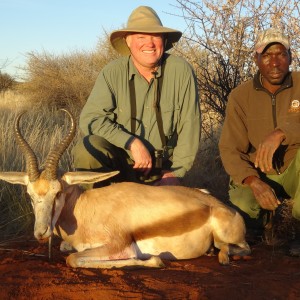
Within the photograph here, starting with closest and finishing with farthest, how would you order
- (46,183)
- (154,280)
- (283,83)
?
1. (154,280)
2. (46,183)
3. (283,83)

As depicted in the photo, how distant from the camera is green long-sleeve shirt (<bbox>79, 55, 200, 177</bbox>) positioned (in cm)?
580

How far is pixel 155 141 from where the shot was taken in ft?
19.4

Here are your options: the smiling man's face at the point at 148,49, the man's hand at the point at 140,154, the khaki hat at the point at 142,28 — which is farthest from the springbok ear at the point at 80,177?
the khaki hat at the point at 142,28

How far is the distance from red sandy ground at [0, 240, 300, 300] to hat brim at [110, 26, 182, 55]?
8.56 ft

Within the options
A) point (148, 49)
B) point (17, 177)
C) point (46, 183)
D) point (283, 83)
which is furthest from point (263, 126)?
point (17, 177)

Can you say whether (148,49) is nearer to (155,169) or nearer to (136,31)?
(136,31)

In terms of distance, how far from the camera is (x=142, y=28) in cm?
571

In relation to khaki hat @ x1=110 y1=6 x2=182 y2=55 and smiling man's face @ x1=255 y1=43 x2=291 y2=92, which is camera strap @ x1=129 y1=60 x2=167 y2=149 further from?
smiling man's face @ x1=255 y1=43 x2=291 y2=92

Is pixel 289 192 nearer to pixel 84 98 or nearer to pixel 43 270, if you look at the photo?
pixel 43 270

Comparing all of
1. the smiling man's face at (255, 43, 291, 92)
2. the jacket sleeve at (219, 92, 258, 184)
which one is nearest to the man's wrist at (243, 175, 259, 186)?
the jacket sleeve at (219, 92, 258, 184)

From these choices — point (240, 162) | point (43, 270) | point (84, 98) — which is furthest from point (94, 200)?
point (84, 98)

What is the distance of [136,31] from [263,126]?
176cm

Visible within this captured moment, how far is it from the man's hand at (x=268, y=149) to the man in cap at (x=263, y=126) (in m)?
0.14

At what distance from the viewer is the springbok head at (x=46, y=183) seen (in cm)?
413
